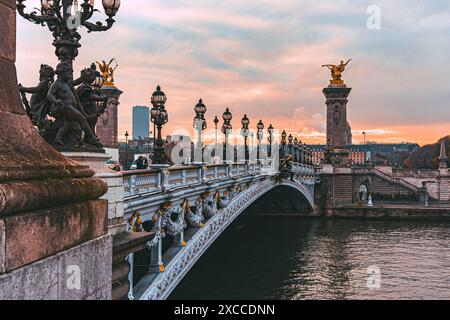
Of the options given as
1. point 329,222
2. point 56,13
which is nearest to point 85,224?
point 56,13

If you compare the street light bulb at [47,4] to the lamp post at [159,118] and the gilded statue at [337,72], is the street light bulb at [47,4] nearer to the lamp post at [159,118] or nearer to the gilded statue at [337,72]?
the lamp post at [159,118]

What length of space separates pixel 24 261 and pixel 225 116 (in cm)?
2229

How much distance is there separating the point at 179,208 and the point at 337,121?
59.9m

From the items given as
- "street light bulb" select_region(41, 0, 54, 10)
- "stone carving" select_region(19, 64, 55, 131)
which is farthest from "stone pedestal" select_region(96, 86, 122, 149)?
"stone carving" select_region(19, 64, 55, 131)

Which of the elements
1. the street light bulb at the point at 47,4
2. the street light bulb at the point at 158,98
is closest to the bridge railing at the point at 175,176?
the street light bulb at the point at 158,98

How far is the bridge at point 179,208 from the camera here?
13258 millimetres

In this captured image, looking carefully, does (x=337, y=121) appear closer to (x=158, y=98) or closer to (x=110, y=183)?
(x=158, y=98)

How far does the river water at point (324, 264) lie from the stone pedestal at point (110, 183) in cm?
1514

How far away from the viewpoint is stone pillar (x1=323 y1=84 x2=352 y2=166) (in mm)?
73562

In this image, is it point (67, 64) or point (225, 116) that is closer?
point (67, 64)

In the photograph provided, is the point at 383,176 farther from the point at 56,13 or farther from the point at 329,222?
the point at 56,13

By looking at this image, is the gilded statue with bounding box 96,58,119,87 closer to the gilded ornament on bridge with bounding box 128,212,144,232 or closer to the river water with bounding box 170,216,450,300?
the river water with bounding box 170,216,450,300

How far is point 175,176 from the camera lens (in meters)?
16.2

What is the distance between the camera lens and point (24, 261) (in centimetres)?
385
